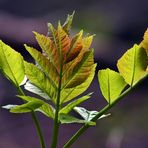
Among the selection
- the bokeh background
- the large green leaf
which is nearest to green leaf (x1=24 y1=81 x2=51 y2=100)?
the large green leaf

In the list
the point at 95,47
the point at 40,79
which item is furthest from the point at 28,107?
the point at 95,47

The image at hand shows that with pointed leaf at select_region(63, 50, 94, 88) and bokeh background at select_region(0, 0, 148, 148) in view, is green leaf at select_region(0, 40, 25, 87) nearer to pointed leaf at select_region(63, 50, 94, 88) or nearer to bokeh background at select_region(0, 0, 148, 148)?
pointed leaf at select_region(63, 50, 94, 88)

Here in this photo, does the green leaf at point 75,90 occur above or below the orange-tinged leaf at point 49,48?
below

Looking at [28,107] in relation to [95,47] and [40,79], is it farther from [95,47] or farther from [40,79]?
[95,47]

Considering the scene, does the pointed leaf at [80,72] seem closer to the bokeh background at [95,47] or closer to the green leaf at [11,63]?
the green leaf at [11,63]

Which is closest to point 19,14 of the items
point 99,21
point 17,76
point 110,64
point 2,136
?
point 99,21

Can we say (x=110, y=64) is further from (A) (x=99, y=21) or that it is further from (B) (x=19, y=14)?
(B) (x=19, y=14)

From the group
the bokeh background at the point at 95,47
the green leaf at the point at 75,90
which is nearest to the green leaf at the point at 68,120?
the green leaf at the point at 75,90
